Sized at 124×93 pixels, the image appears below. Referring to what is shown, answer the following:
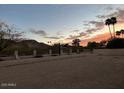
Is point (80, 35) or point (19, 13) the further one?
point (80, 35)

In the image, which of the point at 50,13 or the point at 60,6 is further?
the point at 50,13

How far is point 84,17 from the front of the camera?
1109cm
